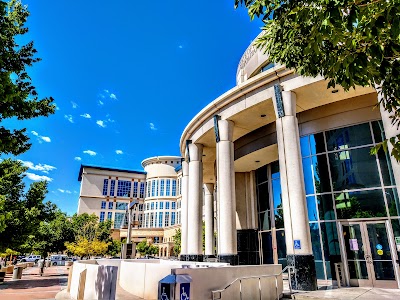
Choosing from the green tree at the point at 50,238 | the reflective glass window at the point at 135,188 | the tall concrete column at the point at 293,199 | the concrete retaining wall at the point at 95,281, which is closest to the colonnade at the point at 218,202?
the tall concrete column at the point at 293,199

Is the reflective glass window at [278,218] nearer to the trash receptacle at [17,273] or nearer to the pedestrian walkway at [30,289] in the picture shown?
the pedestrian walkway at [30,289]

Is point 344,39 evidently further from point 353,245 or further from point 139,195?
point 139,195

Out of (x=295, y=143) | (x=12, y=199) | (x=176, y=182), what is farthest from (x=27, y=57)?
(x=176, y=182)

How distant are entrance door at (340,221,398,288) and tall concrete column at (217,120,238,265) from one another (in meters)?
5.40

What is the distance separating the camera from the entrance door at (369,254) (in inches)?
489

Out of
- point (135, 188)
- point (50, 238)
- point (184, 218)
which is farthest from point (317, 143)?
point (135, 188)

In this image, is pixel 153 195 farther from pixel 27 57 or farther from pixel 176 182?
pixel 27 57

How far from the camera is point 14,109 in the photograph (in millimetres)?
7848

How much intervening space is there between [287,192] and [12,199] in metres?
19.1

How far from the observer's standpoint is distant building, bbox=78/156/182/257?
226 feet

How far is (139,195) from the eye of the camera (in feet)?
250

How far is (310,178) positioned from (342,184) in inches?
62.9

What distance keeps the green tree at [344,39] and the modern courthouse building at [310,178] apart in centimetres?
716

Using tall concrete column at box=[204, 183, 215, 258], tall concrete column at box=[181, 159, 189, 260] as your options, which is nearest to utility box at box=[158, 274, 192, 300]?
tall concrete column at box=[181, 159, 189, 260]
